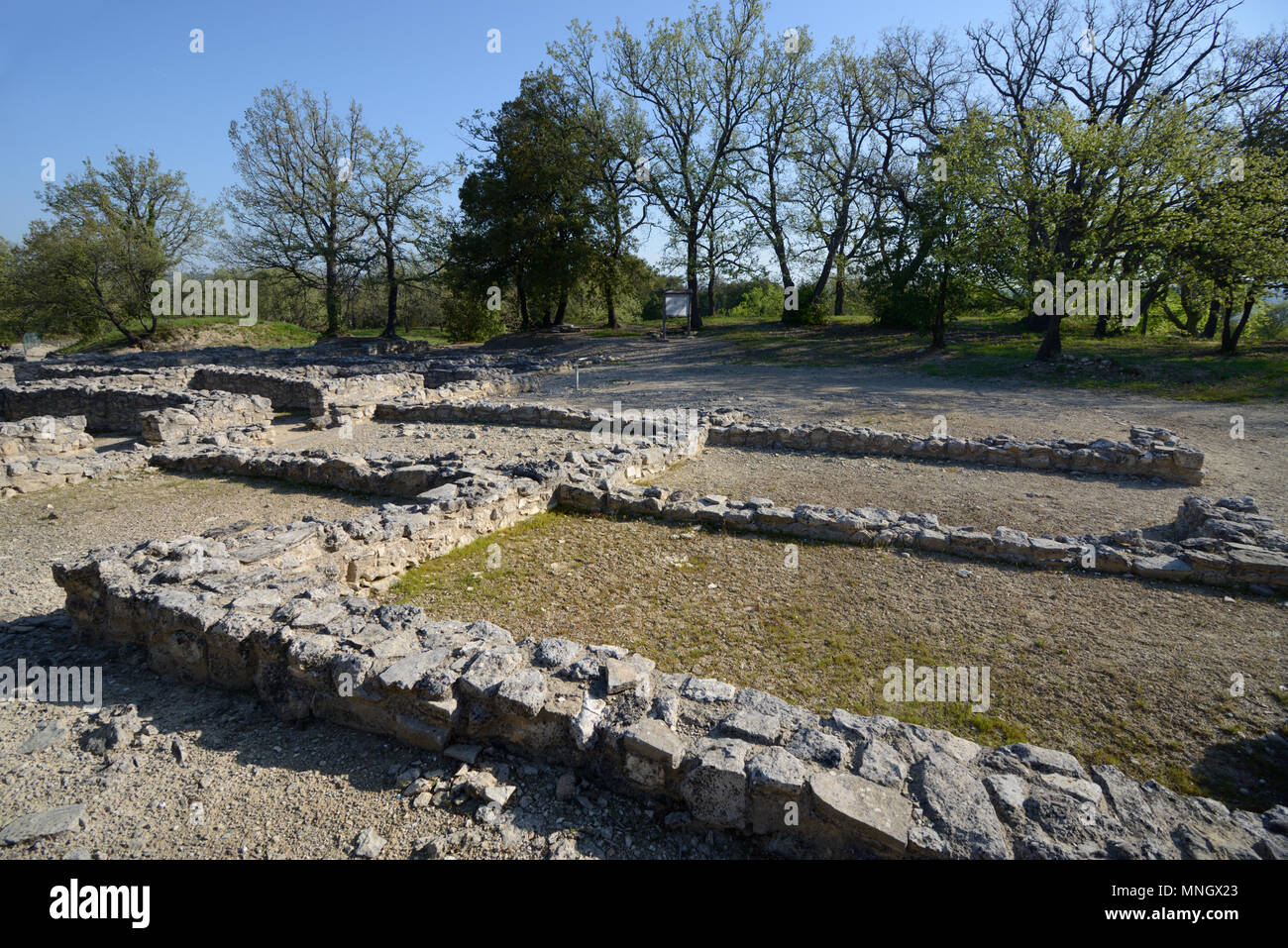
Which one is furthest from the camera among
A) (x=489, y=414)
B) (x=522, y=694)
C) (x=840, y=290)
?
(x=840, y=290)

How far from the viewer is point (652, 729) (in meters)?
3.32

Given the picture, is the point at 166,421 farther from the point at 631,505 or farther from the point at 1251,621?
the point at 1251,621

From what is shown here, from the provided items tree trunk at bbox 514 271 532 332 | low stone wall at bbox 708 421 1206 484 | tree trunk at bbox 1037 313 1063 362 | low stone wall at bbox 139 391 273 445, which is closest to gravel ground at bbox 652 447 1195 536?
low stone wall at bbox 708 421 1206 484

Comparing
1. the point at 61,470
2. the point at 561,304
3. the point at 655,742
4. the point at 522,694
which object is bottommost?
the point at 655,742

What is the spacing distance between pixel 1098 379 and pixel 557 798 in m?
21.5

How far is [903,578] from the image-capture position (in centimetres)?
627

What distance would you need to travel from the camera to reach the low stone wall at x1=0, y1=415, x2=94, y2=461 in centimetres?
1038

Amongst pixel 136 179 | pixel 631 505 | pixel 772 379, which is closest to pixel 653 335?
pixel 772 379

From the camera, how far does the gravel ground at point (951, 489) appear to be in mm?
8102

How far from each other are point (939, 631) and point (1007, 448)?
6.71 m

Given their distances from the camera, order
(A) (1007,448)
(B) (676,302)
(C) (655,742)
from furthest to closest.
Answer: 1. (B) (676,302)
2. (A) (1007,448)
3. (C) (655,742)

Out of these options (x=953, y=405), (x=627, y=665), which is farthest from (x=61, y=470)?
(x=953, y=405)

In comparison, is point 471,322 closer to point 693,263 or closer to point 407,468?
point 693,263

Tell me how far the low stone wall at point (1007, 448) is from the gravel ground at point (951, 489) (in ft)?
1.01
